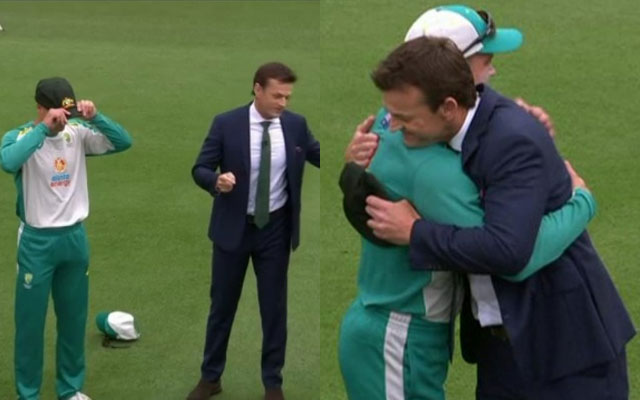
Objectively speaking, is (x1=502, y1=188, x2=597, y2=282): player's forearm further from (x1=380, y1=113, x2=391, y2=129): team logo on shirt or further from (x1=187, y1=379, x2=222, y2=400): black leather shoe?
(x1=187, y1=379, x2=222, y2=400): black leather shoe

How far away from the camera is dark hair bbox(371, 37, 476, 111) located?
9.29 feet

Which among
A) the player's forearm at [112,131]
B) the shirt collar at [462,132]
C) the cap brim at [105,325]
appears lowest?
the cap brim at [105,325]

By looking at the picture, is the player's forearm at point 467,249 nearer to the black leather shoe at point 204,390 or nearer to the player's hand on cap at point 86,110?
the player's hand on cap at point 86,110

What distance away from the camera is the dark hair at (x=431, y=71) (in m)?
2.83

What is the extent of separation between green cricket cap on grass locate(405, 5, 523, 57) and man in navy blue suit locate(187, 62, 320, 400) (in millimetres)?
2103

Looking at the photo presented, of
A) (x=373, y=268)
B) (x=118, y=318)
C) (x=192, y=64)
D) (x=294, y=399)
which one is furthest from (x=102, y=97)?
(x=373, y=268)

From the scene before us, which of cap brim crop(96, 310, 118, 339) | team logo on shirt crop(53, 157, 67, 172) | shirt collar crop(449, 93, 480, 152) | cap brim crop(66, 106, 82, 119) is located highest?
shirt collar crop(449, 93, 480, 152)

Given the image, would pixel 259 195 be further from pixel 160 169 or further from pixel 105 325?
pixel 160 169

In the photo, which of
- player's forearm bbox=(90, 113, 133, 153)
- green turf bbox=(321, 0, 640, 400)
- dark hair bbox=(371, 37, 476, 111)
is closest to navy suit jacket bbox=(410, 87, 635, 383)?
dark hair bbox=(371, 37, 476, 111)

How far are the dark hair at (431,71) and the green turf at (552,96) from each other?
274 cm

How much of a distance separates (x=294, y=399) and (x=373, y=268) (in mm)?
2715

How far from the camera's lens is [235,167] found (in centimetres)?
542

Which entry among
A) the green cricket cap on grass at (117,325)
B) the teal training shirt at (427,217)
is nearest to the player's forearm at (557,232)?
the teal training shirt at (427,217)

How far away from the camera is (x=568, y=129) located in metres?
9.27
